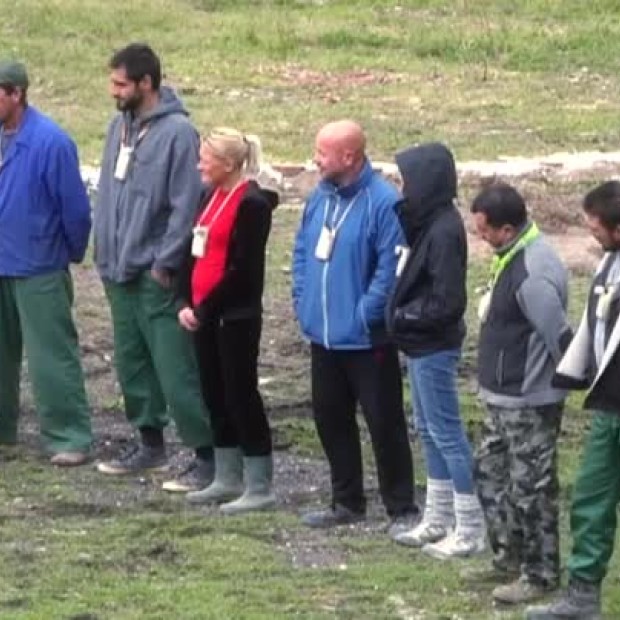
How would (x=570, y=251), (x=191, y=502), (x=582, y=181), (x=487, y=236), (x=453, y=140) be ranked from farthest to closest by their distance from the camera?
1. (x=453, y=140)
2. (x=582, y=181)
3. (x=570, y=251)
4. (x=191, y=502)
5. (x=487, y=236)

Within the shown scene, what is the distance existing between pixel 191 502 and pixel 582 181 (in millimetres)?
8197

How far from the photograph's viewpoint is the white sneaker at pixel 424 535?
9.12 metres

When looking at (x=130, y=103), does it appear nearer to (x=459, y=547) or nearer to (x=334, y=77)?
(x=459, y=547)

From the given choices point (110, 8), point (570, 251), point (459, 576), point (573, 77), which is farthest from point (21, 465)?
point (110, 8)

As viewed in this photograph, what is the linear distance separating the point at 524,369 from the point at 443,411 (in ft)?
2.06

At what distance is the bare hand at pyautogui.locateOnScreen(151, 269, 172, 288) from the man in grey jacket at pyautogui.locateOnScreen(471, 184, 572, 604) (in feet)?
6.44

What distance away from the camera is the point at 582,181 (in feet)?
57.6

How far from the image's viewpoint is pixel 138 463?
10602 mm

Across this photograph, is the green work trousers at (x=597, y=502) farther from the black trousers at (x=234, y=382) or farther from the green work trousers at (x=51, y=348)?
the green work trousers at (x=51, y=348)

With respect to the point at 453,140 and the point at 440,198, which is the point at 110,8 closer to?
the point at 453,140

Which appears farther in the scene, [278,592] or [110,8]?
[110,8]

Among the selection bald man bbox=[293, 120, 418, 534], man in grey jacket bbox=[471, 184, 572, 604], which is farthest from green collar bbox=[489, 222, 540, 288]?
bald man bbox=[293, 120, 418, 534]

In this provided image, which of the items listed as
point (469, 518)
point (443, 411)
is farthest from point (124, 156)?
point (469, 518)

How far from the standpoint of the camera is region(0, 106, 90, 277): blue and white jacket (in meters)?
10.6
